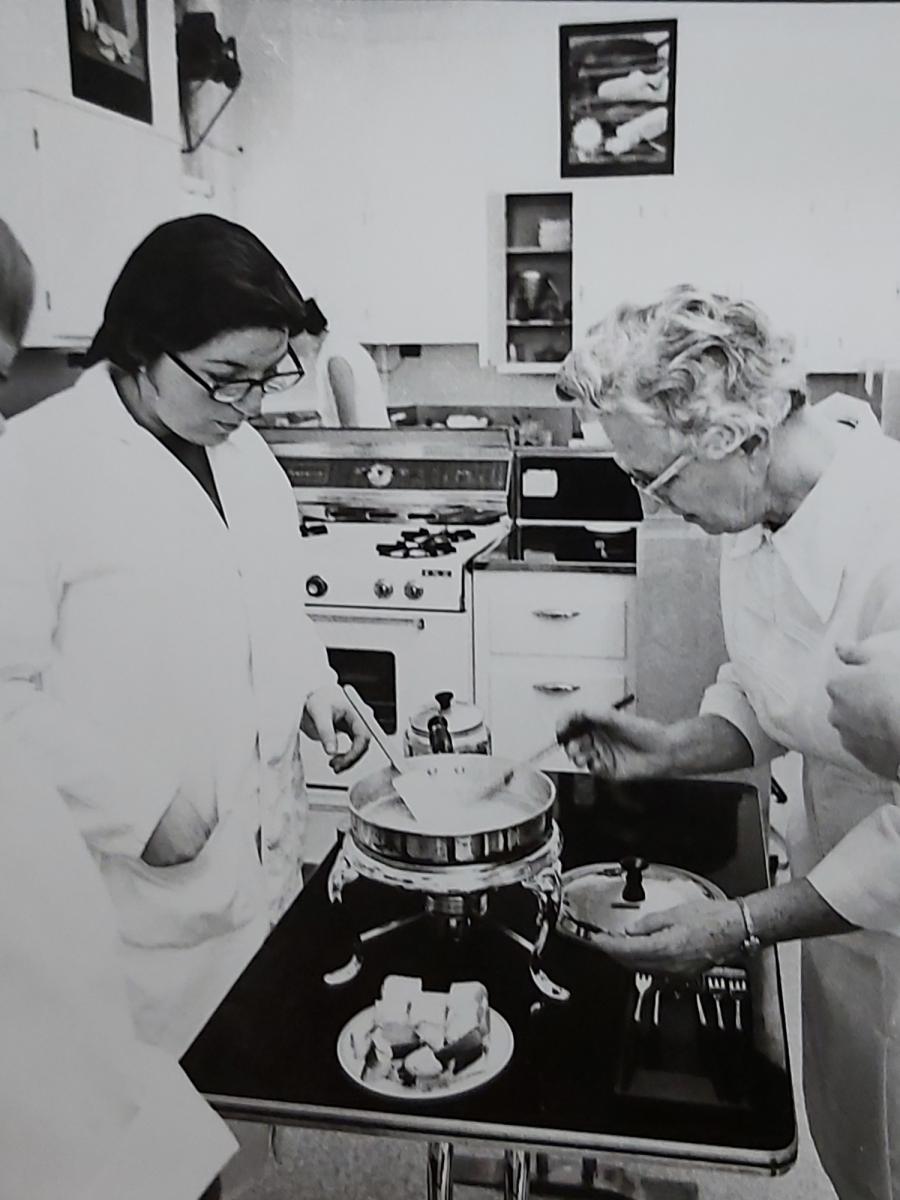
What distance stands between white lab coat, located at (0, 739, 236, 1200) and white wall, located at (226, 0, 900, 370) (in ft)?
2.83

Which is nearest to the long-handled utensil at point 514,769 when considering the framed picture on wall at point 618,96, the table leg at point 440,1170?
the table leg at point 440,1170

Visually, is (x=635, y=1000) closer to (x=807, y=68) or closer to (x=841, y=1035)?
(x=841, y=1035)

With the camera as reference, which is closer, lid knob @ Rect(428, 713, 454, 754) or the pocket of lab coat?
the pocket of lab coat

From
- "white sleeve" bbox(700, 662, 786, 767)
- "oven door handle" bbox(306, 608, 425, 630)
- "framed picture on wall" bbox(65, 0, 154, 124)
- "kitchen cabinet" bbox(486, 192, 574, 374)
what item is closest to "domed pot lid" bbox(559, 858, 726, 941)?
"white sleeve" bbox(700, 662, 786, 767)

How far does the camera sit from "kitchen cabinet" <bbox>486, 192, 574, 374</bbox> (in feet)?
4.98

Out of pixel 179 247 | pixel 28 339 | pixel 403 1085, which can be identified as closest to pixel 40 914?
pixel 403 1085

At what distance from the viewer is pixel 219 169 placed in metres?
1.54

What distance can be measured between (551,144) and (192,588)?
747 mm

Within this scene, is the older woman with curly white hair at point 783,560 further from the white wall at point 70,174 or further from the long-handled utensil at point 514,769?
the white wall at point 70,174

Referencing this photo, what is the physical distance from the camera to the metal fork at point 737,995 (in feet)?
4.41

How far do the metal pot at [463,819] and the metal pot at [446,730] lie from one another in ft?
0.05

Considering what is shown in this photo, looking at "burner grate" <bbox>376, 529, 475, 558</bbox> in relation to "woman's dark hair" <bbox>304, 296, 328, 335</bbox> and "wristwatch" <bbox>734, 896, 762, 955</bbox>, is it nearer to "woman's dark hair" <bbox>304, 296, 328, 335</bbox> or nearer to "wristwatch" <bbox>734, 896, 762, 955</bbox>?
"woman's dark hair" <bbox>304, 296, 328, 335</bbox>

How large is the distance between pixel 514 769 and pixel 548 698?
0.11 metres

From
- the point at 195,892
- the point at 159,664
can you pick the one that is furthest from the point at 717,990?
the point at 159,664
